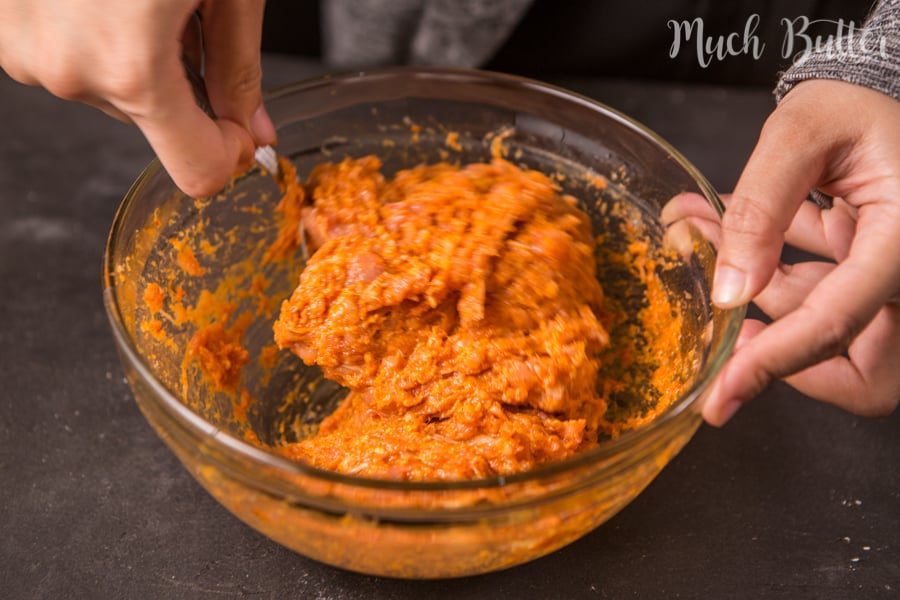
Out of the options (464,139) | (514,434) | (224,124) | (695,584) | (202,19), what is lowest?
(695,584)

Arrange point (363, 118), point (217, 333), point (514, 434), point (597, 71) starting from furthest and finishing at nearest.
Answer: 1. point (597, 71)
2. point (363, 118)
3. point (217, 333)
4. point (514, 434)

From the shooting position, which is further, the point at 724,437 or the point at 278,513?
the point at 724,437

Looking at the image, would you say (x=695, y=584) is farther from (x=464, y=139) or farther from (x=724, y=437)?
(x=464, y=139)

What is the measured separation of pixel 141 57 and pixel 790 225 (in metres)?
0.96

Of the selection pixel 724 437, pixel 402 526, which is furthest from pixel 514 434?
pixel 724 437

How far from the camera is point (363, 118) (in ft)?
5.19

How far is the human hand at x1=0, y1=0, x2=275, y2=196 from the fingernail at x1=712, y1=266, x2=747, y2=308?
753 mm

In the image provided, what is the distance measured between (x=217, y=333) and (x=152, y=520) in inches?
12.9

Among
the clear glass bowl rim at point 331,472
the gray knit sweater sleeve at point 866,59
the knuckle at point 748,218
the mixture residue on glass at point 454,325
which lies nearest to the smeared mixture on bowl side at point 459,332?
the mixture residue on glass at point 454,325

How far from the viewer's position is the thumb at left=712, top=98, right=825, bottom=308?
1140mm

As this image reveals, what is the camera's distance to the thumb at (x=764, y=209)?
1140mm

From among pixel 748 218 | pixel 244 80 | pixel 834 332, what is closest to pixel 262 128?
pixel 244 80

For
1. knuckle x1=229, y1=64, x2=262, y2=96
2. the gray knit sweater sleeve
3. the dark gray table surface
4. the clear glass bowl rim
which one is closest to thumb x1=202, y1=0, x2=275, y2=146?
knuckle x1=229, y1=64, x2=262, y2=96

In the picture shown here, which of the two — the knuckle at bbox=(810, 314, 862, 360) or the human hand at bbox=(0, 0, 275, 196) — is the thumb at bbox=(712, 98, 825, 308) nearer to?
the knuckle at bbox=(810, 314, 862, 360)
